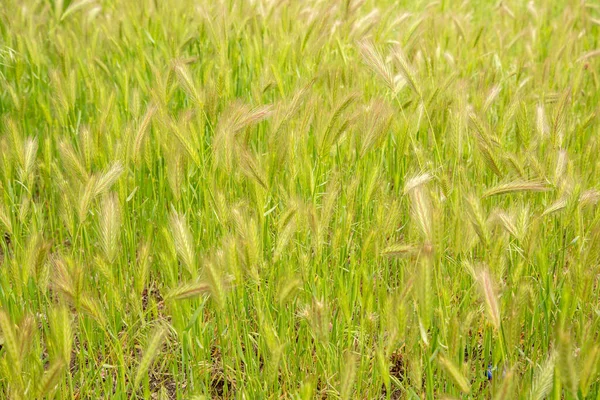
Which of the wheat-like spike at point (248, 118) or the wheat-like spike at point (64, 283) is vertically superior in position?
the wheat-like spike at point (248, 118)

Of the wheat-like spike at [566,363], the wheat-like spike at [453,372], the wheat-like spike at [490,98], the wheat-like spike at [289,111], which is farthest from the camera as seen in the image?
the wheat-like spike at [490,98]

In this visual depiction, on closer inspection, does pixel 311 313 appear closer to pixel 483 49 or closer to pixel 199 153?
pixel 199 153

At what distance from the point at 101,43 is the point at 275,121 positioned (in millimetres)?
1311

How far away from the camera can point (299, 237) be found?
1.74 metres

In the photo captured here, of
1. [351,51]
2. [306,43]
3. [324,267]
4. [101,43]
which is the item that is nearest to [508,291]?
[324,267]

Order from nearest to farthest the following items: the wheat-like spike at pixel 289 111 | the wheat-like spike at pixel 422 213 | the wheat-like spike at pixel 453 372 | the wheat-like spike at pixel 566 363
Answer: the wheat-like spike at pixel 566 363
the wheat-like spike at pixel 453 372
the wheat-like spike at pixel 422 213
the wheat-like spike at pixel 289 111

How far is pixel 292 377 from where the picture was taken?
1634mm

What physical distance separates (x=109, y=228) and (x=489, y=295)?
0.74 meters

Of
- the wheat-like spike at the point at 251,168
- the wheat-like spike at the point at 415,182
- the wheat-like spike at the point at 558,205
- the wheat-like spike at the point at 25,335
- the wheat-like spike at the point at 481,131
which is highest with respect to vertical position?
the wheat-like spike at the point at 251,168

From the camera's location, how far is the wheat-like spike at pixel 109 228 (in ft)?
4.63

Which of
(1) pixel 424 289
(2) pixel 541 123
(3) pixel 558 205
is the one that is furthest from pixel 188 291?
(2) pixel 541 123

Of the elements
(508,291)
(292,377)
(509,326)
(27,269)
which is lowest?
(292,377)

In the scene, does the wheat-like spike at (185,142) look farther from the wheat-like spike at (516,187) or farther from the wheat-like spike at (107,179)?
the wheat-like spike at (516,187)

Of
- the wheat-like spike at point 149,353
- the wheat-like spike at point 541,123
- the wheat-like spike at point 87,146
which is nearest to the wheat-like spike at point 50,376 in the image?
the wheat-like spike at point 149,353
